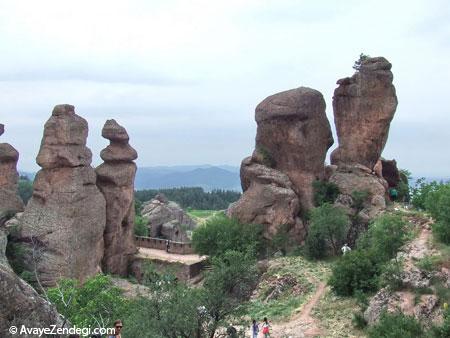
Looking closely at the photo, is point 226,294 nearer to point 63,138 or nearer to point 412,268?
point 412,268

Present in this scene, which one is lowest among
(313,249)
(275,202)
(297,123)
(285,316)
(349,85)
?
(285,316)

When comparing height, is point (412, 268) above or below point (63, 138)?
below

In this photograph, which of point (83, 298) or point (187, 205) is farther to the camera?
point (187, 205)

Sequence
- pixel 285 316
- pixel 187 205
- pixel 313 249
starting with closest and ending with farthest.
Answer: pixel 285 316 → pixel 313 249 → pixel 187 205

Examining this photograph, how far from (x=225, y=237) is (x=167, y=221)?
1121 inches

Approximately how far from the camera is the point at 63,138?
3819 centimetres

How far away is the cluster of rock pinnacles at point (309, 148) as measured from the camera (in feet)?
132

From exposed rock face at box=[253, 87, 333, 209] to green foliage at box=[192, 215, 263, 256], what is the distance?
485 cm

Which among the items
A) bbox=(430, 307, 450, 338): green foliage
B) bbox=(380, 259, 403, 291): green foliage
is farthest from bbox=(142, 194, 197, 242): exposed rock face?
bbox=(430, 307, 450, 338): green foliage

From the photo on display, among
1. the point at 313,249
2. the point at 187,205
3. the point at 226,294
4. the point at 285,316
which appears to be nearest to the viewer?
the point at 226,294

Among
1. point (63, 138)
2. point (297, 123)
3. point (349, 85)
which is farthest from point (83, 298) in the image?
point (349, 85)

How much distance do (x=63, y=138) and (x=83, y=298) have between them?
17.6 m

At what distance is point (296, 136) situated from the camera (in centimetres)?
4147

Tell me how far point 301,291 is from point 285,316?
10.7 ft
